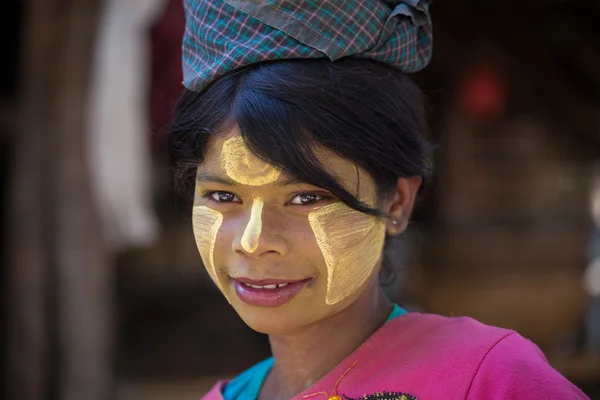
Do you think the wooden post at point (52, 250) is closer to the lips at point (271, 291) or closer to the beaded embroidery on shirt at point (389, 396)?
the lips at point (271, 291)

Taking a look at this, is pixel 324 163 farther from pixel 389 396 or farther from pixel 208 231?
pixel 389 396

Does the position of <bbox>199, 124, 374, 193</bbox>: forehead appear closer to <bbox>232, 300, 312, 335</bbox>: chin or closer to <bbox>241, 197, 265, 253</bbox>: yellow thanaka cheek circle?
<bbox>241, 197, 265, 253</bbox>: yellow thanaka cheek circle

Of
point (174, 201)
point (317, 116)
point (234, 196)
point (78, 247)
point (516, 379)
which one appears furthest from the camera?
point (78, 247)

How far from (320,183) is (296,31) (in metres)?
0.27

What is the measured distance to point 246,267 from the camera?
1.24 m

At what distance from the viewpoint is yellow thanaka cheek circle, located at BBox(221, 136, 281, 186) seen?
121 centimetres

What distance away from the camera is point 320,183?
120cm

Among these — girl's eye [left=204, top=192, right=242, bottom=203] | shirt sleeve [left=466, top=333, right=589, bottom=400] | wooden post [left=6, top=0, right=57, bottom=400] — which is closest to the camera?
shirt sleeve [left=466, top=333, right=589, bottom=400]

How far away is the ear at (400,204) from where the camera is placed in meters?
1.35

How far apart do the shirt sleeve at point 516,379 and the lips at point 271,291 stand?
1.12 ft

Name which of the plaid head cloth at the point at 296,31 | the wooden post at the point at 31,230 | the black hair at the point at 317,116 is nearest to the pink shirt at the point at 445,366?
the black hair at the point at 317,116

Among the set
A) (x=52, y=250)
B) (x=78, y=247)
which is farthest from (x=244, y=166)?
(x=52, y=250)

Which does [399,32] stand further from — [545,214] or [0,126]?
[545,214]

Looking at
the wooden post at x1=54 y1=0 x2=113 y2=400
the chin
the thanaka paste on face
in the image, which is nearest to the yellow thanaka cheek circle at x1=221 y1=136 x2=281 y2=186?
the thanaka paste on face
